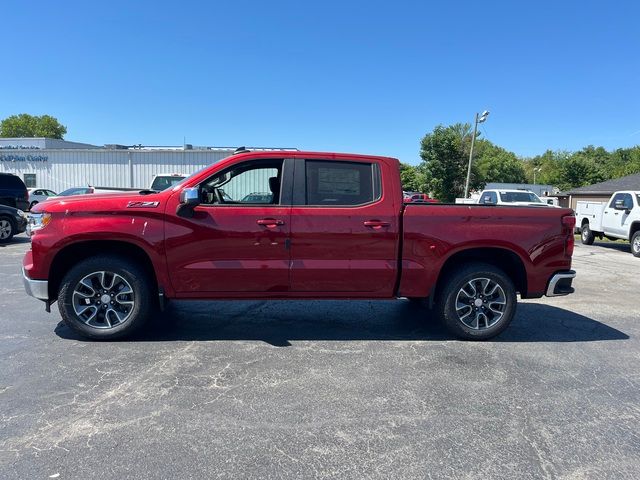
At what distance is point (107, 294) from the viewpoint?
4.76 m

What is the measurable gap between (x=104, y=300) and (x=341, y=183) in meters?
2.76

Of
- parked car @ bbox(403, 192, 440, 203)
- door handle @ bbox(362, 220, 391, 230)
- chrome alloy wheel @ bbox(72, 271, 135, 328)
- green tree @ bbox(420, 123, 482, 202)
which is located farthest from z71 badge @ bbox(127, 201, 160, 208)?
green tree @ bbox(420, 123, 482, 202)

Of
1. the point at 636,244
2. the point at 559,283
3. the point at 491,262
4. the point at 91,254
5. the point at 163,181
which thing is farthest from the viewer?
the point at 163,181

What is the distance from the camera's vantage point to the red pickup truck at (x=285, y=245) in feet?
15.2

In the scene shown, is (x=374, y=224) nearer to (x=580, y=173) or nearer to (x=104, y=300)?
(x=104, y=300)

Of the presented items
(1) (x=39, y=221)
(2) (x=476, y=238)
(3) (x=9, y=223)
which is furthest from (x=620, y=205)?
(3) (x=9, y=223)

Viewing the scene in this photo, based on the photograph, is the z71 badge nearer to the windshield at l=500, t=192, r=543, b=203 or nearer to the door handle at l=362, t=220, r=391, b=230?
the door handle at l=362, t=220, r=391, b=230

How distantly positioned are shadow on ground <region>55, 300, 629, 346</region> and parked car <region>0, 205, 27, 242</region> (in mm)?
9560

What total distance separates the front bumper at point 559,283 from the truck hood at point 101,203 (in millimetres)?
4280

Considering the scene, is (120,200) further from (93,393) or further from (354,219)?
(354,219)

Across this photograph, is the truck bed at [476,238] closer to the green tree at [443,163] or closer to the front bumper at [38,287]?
the front bumper at [38,287]

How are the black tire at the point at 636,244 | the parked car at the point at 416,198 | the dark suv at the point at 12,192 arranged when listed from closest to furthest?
the parked car at the point at 416,198, the black tire at the point at 636,244, the dark suv at the point at 12,192

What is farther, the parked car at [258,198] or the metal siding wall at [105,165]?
the metal siding wall at [105,165]

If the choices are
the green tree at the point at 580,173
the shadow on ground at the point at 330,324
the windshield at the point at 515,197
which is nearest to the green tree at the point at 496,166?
the green tree at the point at 580,173
